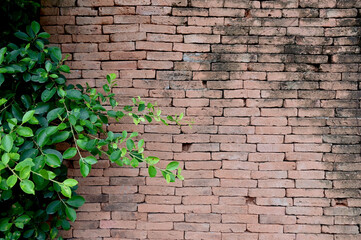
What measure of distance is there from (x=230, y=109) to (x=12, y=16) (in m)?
1.95

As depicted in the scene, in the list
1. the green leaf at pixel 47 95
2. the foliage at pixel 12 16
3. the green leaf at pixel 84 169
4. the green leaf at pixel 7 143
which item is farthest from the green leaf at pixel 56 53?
the green leaf at pixel 84 169

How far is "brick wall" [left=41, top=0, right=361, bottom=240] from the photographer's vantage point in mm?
2260

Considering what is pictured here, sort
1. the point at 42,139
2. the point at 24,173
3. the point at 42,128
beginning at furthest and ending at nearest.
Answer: the point at 42,128, the point at 42,139, the point at 24,173

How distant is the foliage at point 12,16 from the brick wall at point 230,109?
6.3 inches

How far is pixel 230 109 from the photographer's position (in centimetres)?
228

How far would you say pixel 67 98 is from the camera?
1938 millimetres

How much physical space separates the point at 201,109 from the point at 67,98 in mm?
1088

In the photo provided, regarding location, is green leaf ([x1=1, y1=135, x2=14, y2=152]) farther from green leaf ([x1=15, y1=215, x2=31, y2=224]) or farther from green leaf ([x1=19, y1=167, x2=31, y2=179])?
green leaf ([x1=15, y1=215, x2=31, y2=224])

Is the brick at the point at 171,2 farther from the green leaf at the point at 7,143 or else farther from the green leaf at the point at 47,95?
the green leaf at the point at 7,143

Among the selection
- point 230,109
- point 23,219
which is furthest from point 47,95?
point 230,109

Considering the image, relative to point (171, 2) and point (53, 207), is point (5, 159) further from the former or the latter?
point (171, 2)

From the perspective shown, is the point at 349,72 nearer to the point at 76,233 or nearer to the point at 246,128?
the point at 246,128

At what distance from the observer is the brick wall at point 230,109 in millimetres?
2260

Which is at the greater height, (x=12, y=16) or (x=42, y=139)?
(x=12, y=16)
